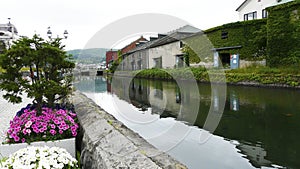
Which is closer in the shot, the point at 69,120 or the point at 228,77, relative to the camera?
the point at 69,120

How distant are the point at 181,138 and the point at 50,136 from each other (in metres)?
2.52

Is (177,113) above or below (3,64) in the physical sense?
below

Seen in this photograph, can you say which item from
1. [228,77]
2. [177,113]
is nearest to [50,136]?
[177,113]

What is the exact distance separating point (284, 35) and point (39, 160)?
623 inches

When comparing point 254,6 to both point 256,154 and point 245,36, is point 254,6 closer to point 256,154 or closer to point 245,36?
point 245,36

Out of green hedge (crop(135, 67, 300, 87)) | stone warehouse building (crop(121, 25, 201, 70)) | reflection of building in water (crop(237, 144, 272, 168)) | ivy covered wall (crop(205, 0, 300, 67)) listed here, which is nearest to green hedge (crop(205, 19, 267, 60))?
ivy covered wall (crop(205, 0, 300, 67))

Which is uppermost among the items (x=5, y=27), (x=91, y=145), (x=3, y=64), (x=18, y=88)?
(x=5, y=27)

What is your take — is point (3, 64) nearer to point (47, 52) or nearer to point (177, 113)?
point (47, 52)

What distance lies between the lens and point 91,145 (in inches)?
92.9

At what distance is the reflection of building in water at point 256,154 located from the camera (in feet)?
10.7

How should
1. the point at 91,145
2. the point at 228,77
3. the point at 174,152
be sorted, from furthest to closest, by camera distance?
the point at 228,77 → the point at 174,152 → the point at 91,145

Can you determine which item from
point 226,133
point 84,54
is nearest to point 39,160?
point 84,54

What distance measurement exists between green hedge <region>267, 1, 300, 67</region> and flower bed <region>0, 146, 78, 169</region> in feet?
48.3

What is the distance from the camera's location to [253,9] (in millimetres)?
23578
